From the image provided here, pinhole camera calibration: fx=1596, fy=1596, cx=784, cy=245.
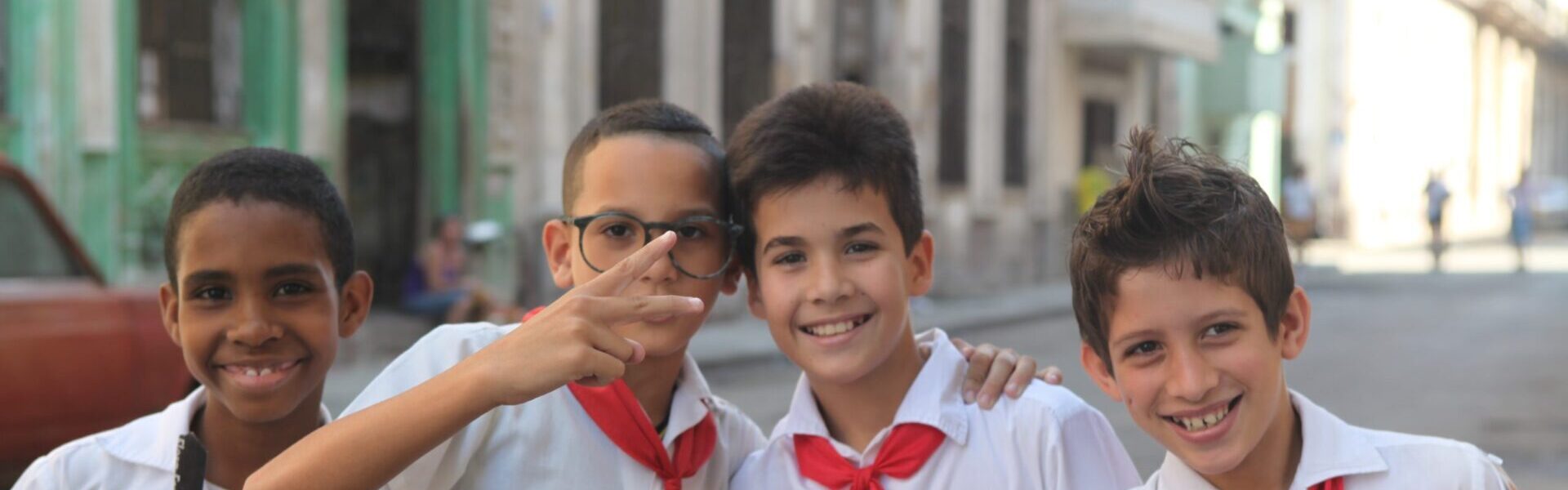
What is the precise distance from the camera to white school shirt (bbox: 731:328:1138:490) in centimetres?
272

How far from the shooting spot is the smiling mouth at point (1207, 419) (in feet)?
7.58

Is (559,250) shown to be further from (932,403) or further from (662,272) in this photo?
(932,403)

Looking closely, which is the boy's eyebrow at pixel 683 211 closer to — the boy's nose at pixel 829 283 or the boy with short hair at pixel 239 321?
the boy's nose at pixel 829 283

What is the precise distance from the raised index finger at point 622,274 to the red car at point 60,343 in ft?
15.2

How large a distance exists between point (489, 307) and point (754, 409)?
79.2 inches

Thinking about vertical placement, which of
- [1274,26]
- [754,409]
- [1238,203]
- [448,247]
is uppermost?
[1274,26]

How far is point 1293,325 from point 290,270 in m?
1.64

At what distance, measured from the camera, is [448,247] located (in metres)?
11.5

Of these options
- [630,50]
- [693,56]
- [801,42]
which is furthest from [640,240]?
[801,42]

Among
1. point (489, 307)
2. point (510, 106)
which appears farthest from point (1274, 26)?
point (489, 307)

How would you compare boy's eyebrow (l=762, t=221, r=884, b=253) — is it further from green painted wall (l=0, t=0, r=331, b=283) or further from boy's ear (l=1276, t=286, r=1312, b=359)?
green painted wall (l=0, t=0, r=331, b=283)

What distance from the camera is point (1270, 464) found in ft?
7.74

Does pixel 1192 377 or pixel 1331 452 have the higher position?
pixel 1192 377

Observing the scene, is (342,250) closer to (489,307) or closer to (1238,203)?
(1238,203)
